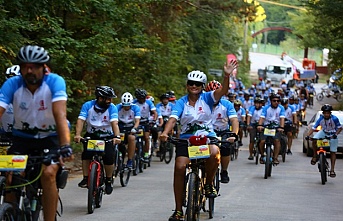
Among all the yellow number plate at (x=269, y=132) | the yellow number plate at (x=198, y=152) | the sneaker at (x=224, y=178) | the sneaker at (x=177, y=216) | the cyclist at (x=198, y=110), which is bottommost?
the sneaker at (x=177, y=216)

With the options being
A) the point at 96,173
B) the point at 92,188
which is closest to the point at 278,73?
the point at 96,173

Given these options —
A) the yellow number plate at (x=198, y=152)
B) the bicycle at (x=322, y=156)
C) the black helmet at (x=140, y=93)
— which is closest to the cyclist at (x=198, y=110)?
the yellow number plate at (x=198, y=152)

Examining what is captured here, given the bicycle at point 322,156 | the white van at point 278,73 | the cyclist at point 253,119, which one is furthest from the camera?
the white van at point 278,73

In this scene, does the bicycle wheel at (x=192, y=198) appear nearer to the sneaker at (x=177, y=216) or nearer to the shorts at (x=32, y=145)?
the sneaker at (x=177, y=216)

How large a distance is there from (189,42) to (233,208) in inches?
1134

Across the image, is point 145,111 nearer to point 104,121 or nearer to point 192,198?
point 104,121

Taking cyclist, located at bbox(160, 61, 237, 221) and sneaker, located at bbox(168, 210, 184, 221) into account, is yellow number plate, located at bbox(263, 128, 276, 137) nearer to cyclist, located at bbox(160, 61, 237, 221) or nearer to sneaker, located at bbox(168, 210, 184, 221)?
cyclist, located at bbox(160, 61, 237, 221)

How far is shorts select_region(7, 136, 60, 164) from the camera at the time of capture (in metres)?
7.82

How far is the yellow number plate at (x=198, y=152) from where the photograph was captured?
33.3 feet

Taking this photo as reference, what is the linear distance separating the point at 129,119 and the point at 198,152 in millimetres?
8190

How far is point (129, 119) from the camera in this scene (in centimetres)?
1828

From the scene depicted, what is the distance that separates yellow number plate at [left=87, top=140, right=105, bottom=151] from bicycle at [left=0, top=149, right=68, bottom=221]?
4.71 m

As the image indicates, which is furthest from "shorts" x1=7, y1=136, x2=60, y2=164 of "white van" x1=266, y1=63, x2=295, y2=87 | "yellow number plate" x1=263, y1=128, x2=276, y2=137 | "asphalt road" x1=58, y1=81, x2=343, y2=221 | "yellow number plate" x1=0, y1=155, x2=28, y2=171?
"white van" x1=266, y1=63, x2=295, y2=87

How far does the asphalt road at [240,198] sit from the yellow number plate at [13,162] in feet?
14.7
